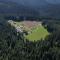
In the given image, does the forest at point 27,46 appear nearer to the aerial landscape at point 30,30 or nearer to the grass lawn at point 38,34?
the aerial landscape at point 30,30

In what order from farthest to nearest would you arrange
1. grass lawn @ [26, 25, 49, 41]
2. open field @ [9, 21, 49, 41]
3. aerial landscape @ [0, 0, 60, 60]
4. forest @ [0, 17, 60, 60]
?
open field @ [9, 21, 49, 41] → grass lawn @ [26, 25, 49, 41] → aerial landscape @ [0, 0, 60, 60] → forest @ [0, 17, 60, 60]

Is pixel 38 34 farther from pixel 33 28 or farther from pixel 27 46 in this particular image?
pixel 27 46

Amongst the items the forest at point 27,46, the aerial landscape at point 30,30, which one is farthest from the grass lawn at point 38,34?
the forest at point 27,46

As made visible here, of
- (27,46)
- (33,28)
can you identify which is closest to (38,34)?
(33,28)

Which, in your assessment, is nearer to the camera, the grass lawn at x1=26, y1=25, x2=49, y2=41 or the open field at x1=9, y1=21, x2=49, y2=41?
the grass lawn at x1=26, y1=25, x2=49, y2=41

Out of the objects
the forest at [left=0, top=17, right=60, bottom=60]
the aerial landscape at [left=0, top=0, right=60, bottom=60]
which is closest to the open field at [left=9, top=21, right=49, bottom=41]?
the aerial landscape at [left=0, top=0, right=60, bottom=60]

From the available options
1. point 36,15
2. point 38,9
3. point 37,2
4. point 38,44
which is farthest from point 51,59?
point 37,2

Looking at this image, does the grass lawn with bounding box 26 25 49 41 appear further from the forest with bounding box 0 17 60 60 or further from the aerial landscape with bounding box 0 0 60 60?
the forest with bounding box 0 17 60 60

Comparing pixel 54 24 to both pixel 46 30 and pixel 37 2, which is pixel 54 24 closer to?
pixel 46 30
